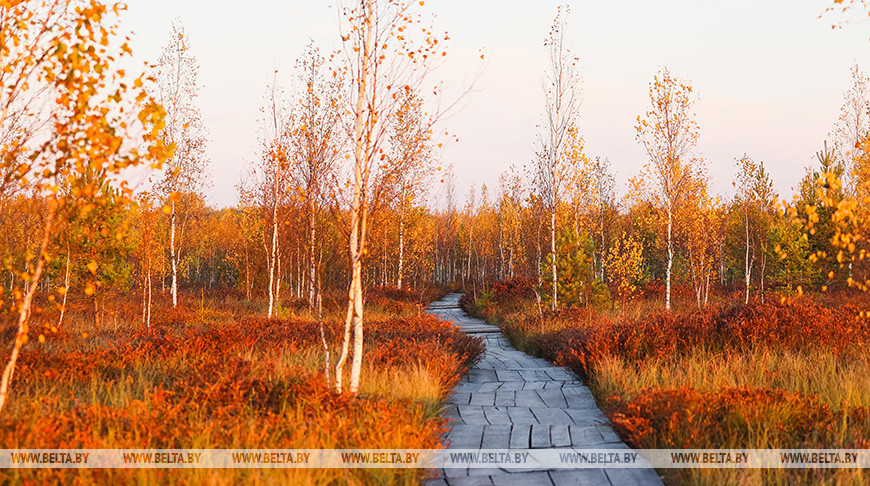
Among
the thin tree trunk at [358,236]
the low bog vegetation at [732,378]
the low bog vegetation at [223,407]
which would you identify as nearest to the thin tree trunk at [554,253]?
the low bog vegetation at [732,378]

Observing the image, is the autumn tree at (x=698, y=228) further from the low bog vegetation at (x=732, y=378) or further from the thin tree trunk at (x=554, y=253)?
the low bog vegetation at (x=732, y=378)

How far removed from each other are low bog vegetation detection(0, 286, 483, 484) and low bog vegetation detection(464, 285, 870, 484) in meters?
2.00

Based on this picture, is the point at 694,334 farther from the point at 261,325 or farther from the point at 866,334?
the point at 261,325

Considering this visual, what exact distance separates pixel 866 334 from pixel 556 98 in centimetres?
912

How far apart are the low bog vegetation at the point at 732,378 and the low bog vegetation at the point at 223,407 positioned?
2.00 metres

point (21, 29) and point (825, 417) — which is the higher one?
point (21, 29)

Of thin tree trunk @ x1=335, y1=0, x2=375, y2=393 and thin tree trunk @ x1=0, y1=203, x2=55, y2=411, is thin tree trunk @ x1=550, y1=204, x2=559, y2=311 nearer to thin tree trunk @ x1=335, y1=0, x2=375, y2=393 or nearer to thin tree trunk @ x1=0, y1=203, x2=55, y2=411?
thin tree trunk @ x1=335, y1=0, x2=375, y2=393

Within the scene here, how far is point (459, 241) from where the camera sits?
154 feet

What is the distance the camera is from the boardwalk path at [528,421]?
14.6 ft

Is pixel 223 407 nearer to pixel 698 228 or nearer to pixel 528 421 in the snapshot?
pixel 528 421

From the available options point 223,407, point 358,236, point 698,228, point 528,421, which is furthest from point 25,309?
point 698,228

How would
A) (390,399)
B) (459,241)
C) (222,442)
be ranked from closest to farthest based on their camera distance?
(222,442), (390,399), (459,241)

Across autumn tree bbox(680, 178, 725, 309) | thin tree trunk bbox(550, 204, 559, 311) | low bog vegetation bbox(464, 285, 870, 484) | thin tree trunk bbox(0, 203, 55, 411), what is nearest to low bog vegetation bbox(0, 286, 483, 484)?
thin tree trunk bbox(0, 203, 55, 411)

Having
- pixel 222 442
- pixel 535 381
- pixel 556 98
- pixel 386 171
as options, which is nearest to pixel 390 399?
pixel 222 442
